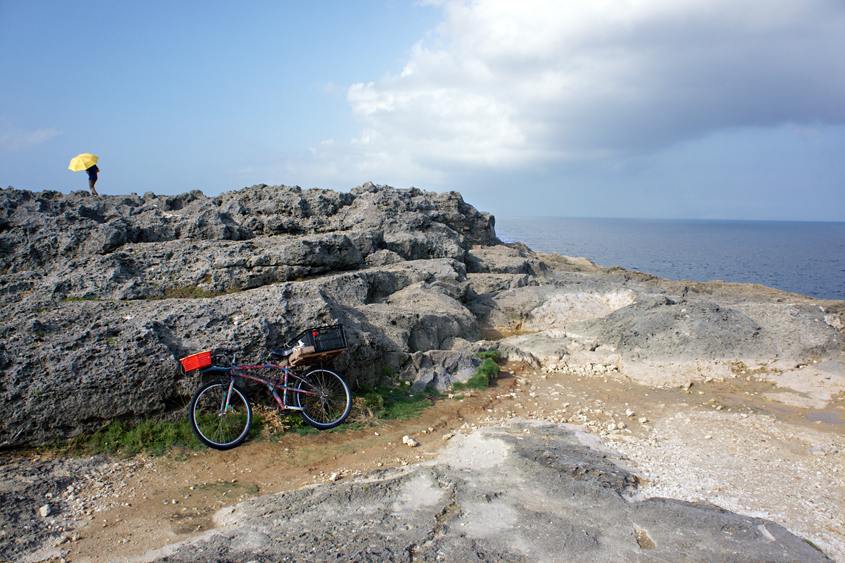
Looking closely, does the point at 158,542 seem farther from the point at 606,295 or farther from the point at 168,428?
the point at 606,295

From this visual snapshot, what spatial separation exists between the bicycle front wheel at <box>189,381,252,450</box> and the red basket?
1.06 feet

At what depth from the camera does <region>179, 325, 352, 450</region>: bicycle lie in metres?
6.09

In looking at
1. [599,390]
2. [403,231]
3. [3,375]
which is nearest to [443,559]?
[3,375]

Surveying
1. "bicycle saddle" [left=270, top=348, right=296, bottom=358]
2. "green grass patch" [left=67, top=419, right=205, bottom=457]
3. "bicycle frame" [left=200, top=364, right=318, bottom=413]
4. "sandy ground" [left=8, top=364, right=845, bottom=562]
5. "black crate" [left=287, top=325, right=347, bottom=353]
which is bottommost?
"sandy ground" [left=8, top=364, right=845, bottom=562]

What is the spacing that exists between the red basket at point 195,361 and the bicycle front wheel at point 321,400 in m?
1.31

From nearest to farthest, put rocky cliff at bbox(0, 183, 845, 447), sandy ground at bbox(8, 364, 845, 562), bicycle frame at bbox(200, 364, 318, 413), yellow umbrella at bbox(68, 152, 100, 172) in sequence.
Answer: sandy ground at bbox(8, 364, 845, 562) → rocky cliff at bbox(0, 183, 845, 447) → bicycle frame at bbox(200, 364, 318, 413) → yellow umbrella at bbox(68, 152, 100, 172)

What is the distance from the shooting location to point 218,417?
20.4 ft

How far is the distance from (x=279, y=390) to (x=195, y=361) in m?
1.30

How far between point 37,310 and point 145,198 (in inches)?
823

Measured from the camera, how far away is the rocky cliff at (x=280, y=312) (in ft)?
19.5

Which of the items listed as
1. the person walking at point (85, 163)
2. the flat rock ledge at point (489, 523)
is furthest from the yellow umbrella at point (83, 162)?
the flat rock ledge at point (489, 523)

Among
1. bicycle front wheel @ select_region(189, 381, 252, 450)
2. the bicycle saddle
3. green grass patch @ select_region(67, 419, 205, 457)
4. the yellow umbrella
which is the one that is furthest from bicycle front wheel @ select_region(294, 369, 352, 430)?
the yellow umbrella

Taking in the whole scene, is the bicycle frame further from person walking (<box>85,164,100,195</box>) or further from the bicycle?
person walking (<box>85,164,100,195</box>)

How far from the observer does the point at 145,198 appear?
2456 centimetres
